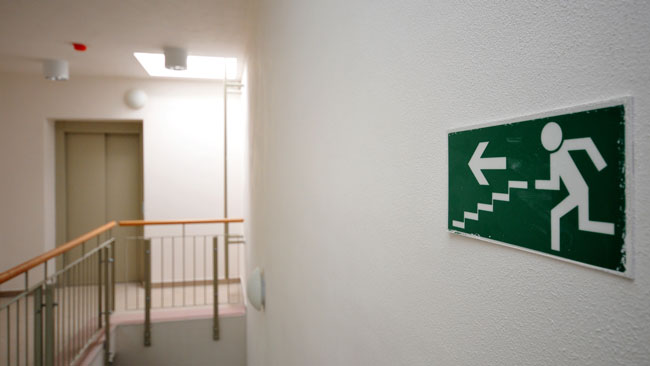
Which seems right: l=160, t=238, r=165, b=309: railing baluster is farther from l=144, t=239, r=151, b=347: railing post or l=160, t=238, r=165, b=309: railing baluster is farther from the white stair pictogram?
the white stair pictogram

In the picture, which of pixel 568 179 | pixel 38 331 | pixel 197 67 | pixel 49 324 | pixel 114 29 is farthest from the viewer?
pixel 197 67

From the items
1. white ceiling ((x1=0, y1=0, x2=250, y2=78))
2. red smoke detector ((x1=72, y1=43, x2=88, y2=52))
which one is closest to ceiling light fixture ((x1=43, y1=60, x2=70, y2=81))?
white ceiling ((x1=0, y1=0, x2=250, y2=78))

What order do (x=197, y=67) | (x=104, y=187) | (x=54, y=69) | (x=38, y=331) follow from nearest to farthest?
(x=38, y=331)
(x=54, y=69)
(x=197, y=67)
(x=104, y=187)

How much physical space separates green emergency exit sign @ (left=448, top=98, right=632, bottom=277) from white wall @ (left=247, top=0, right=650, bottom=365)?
1 cm

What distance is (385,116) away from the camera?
686 millimetres

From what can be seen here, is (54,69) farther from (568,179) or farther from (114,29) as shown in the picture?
(568,179)

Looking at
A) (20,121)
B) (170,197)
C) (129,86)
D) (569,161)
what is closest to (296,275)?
(569,161)

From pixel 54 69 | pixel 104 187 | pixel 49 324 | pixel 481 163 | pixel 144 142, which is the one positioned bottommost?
pixel 49 324

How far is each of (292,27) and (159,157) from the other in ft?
14.1

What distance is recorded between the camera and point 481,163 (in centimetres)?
43

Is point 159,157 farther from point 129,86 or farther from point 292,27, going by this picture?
point 292,27

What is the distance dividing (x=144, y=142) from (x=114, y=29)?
1884mm

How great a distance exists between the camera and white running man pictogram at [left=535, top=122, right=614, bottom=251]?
0.30 meters

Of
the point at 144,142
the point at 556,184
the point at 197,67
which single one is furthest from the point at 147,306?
the point at 556,184
